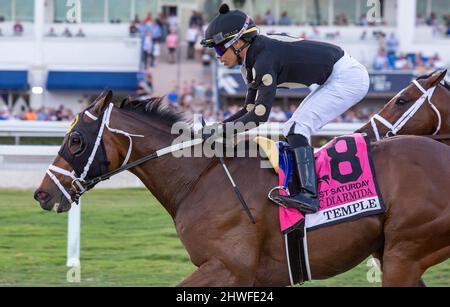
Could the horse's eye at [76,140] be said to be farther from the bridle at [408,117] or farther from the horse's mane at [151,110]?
the bridle at [408,117]

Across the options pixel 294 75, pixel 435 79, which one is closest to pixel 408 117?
pixel 435 79

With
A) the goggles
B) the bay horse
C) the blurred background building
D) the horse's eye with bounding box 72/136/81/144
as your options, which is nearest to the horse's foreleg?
the bay horse

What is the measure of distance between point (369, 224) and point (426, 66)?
19.8 m

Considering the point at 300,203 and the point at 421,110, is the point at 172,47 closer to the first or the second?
the point at 421,110

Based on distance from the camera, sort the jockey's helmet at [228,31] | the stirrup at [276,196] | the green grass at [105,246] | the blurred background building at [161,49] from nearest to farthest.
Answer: the stirrup at [276,196] → the jockey's helmet at [228,31] → the green grass at [105,246] → the blurred background building at [161,49]

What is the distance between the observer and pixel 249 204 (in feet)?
18.4

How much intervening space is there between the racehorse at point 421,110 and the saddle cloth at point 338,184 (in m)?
1.38

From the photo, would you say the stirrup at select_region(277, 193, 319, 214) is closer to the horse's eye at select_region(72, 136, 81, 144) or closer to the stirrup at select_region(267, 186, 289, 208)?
the stirrup at select_region(267, 186, 289, 208)

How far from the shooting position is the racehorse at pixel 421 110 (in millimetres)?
7047

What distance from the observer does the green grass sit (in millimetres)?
8234

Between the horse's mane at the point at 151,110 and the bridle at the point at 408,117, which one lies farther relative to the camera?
the bridle at the point at 408,117

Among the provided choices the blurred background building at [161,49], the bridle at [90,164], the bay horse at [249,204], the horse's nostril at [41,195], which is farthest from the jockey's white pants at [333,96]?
the blurred background building at [161,49]

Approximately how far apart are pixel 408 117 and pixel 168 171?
2.22m
